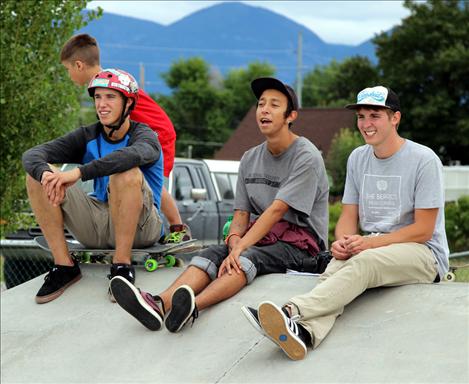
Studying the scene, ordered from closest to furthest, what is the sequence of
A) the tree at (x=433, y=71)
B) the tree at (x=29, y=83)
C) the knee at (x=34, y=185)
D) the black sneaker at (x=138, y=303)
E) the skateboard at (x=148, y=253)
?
the black sneaker at (x=138, y=303) → the knee at (x=34, y=185) → the skateboard at (x=148, y=253) → the tree at (x=29, y=83) → the tree at (x=433, y=71)

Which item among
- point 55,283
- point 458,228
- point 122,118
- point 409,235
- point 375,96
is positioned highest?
point 375,96

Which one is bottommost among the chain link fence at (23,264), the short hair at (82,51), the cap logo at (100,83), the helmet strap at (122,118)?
the chain link fence at (23,264)

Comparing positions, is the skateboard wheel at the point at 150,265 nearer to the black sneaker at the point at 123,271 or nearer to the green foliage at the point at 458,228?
the black sneaker at the point at 123,271

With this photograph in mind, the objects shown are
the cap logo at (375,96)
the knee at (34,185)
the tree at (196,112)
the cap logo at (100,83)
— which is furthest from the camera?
the tree at (196,112)

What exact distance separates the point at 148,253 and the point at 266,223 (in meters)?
1.32

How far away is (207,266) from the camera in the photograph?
575 centimetres

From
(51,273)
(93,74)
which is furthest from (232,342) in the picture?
(93,74)

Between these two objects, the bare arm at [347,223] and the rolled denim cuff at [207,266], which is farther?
the rolled denim cuff at [207,266]

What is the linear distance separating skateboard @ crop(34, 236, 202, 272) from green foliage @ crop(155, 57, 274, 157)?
61008mm

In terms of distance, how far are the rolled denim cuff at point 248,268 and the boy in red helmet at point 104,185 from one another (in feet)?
3.00

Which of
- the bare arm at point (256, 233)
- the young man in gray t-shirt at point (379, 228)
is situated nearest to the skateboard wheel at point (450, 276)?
the young man in gray t-shirt at point (379, 228)

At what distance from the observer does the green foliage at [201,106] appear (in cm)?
7025

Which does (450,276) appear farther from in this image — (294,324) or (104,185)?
(104,185)

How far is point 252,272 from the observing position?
581cm
